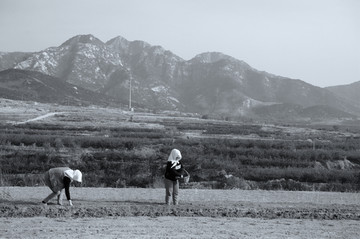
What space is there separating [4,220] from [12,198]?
255 centimetres

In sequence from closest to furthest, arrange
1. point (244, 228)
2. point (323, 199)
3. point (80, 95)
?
point (244, 228) < point (323, 199) < point (80, 95)

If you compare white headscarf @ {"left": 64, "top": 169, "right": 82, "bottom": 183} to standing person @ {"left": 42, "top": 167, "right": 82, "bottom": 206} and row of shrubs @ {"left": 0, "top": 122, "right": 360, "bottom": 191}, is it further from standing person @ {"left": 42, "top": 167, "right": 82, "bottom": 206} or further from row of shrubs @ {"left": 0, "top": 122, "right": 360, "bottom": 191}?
row of shrubs @ {"left": 0, "top": 122, "right": 360, "bottom": 191}

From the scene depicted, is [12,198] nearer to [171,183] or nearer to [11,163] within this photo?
[171,183]

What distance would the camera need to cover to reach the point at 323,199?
632 inches

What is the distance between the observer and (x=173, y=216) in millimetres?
12578

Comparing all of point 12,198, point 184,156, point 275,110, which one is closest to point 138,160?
point 184,156

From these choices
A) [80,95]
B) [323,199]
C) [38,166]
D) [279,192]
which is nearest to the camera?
[323,199]

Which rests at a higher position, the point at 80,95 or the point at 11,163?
the point at 80,95

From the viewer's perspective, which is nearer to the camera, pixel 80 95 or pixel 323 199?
pixel 323 199

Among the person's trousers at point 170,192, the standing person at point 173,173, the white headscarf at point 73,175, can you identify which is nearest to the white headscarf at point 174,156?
the standing person at point 173,173

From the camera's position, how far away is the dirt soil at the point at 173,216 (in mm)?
10709

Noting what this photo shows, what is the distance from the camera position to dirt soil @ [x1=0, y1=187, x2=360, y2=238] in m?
10.7

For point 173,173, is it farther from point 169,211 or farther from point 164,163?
point 164,163

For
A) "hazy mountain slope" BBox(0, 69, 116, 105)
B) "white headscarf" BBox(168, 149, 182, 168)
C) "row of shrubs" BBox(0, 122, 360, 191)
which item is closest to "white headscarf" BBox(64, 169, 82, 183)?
"white headscarf" BBox(168, 149, 182, 168)
